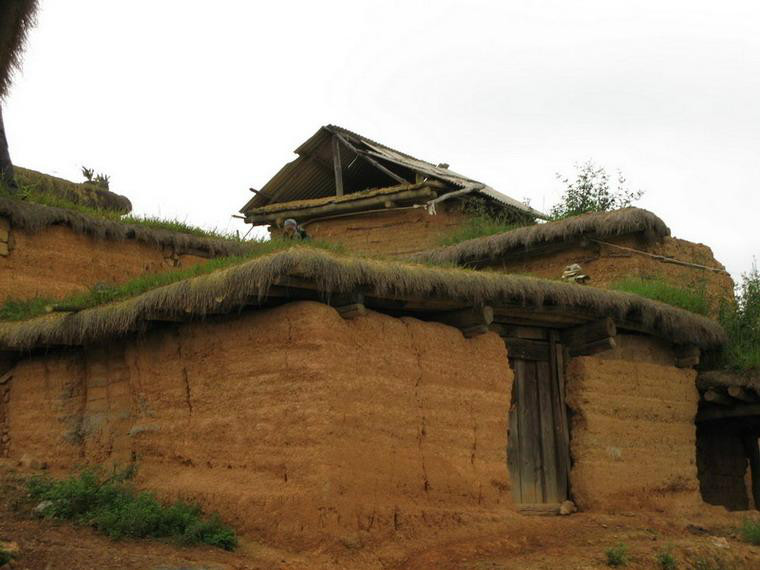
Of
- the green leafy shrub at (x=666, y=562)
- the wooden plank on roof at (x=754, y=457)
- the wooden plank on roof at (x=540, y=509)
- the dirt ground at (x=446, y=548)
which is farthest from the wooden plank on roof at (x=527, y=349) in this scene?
the wooden plank on roof at (x=754, y=457)

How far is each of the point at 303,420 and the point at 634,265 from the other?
670 cm

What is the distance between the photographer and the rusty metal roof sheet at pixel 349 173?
17.1 m

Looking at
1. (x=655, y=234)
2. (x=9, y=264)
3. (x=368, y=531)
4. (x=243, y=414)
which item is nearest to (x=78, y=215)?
(x=9, y=264)

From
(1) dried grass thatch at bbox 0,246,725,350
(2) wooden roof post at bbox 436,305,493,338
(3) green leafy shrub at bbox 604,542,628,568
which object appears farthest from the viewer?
(2) wooden roof post at bbox 436,305,493,338

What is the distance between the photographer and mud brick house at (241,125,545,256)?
1652 cm

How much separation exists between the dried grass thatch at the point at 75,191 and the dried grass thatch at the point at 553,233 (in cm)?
467

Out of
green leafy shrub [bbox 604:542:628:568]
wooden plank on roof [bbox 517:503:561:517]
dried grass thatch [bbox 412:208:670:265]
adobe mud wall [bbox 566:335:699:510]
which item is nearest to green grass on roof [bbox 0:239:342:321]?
wooden plank on roof [bbox 517:503:561:517]

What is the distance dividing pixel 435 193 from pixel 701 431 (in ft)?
19.5

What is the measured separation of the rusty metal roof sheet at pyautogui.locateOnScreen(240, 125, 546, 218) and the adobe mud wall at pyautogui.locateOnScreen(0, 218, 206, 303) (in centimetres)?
519

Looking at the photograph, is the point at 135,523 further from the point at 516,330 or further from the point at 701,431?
the point at 701,431

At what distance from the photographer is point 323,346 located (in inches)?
318

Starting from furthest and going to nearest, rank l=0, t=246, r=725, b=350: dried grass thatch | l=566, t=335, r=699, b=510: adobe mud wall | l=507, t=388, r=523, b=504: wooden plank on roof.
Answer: l=566, t=335, r=699, b=510: adobe mud wall < l=507, t=388, r=523, b=504: wooden plank on roof < l=0, t=246, r=725, b=350: dried grass thatch

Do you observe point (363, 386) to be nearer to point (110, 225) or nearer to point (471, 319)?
point (471, 319)

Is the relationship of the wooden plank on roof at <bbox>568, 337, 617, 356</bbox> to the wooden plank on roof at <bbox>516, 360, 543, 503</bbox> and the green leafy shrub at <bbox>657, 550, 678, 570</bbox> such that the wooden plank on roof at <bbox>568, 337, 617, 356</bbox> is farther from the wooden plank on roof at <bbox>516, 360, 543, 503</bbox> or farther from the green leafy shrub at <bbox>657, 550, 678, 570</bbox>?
the green leafy shrub at <bbox>657, 550, 678, 570</bbox>
